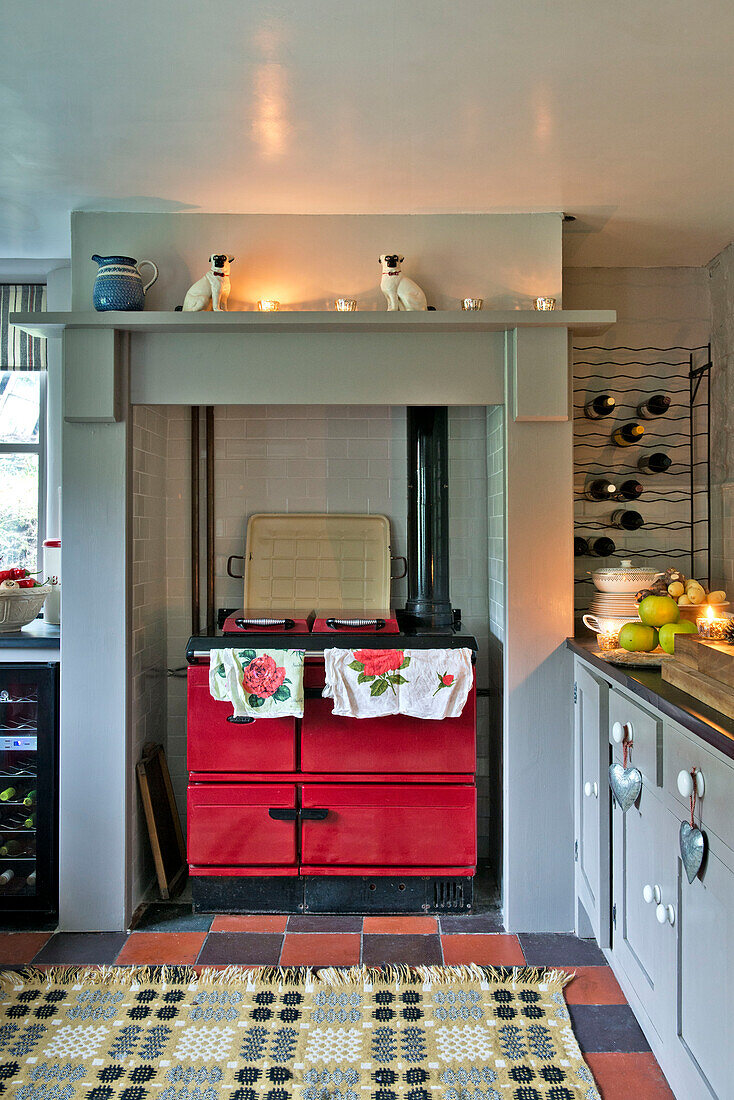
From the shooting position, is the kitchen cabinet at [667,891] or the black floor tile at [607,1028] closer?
the kitchen cabinet at [667,891]

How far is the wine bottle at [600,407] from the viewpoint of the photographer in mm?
3395

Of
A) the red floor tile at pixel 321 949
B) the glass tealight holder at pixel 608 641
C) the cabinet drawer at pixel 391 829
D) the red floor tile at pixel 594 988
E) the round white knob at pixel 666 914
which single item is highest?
the glass tealight holder at pixel 608 641

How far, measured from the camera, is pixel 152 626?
336 centimetres

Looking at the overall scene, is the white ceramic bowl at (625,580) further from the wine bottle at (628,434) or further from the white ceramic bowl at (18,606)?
the white ceramic bowl at (18,606)

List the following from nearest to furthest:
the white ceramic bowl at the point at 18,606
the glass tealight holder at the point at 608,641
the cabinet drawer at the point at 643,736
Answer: the cabinet drawer at the point at 643,736 → the glass tealight holder at the point at 608,641 → the white ceramic bowl at the point at 18,606

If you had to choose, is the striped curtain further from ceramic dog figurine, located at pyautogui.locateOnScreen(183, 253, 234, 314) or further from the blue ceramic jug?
ceramic dog figurine, located at pyautogui.locateOnScreen(183, 253, 234, 314)

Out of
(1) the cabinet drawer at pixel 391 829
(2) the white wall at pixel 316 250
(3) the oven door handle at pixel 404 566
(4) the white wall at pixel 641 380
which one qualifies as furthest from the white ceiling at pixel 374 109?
(1) the cabinet drawer at pixel 391 829

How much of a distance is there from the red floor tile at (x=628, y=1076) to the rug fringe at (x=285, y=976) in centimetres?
34

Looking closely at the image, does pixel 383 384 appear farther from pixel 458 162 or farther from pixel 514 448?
pixel 458 162

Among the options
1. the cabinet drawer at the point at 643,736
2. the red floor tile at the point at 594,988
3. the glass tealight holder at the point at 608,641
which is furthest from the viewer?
the glass tealight holder at the point at 608,641

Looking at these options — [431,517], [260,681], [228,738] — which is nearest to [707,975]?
[260,681]

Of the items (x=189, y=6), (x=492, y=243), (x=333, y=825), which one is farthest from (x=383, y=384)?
(x=333, y=825)

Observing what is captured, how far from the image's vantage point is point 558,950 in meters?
2.79

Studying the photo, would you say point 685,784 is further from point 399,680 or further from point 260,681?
point 260,681
